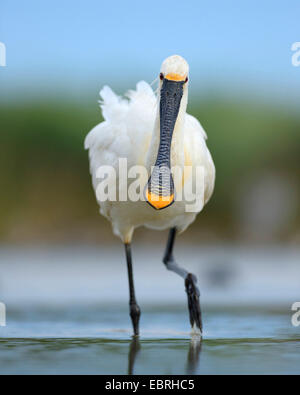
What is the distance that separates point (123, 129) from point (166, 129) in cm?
100

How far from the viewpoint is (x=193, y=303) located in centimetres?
962

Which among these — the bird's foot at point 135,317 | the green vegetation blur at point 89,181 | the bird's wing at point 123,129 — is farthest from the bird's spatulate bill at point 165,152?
the green vegetation blur at point 89,181

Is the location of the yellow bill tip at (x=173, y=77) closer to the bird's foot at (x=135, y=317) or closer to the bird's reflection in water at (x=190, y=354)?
the bird's reflection in water at (x=190, y=354)

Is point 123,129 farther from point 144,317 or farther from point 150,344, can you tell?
point 144,317

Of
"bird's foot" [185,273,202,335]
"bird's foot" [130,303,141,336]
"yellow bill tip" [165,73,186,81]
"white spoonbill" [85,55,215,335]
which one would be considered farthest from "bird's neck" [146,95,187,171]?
"bird's foot" [130,303,141,336]

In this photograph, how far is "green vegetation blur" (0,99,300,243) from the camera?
58.9 ft

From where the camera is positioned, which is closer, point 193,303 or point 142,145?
point 142,145

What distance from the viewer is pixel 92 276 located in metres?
15.3

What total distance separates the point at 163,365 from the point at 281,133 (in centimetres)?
1198

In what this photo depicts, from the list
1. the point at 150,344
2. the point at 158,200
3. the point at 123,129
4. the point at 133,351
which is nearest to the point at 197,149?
the point at 123,129

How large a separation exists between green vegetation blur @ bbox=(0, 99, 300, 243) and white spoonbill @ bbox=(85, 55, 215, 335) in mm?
7429

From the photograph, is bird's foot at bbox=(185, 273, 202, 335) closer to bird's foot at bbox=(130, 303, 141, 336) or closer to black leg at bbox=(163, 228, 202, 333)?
black leg at bbox=(163, 228, 202, 333)
